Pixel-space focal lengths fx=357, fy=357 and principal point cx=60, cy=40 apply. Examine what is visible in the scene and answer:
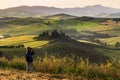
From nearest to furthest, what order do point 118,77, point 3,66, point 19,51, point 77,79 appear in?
point 77,79 → point 118,77 → point 3,66 → point 19,51

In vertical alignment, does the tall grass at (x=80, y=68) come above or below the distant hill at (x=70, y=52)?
above

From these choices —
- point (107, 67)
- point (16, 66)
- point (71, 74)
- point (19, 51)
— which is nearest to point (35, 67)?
point (16, 66)

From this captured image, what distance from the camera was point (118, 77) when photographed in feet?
65.4

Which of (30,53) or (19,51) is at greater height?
(30,53)

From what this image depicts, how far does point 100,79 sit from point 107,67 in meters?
1.78

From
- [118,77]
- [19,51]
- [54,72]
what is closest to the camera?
[118,77]

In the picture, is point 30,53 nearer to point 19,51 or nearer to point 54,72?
point 54,72

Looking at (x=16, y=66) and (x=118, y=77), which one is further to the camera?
(x=16, y=66)

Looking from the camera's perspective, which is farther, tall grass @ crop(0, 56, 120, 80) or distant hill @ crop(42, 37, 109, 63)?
distant hill @ crop(42, 37, 109, 63)

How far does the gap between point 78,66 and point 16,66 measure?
14.8 ft

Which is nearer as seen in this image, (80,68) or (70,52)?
(80,68)

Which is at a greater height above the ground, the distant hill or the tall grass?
the tall grass

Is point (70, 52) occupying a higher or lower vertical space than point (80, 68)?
lower

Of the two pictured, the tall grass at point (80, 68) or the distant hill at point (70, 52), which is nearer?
the tall grass at point (80, 68)
